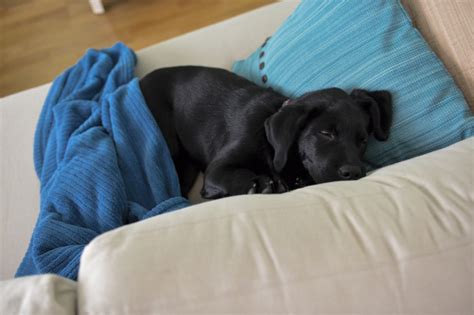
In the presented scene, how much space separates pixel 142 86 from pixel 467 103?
120 cm

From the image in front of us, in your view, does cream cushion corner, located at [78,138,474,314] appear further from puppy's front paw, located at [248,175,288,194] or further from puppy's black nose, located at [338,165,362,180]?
puppy's front paw, located at [248,175,288,194]

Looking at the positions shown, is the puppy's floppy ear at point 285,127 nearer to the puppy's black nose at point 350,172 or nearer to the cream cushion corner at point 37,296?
the puppy's black nose at point 350,172

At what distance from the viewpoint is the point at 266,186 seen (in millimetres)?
1319

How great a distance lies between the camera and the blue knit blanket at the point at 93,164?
3.82ft

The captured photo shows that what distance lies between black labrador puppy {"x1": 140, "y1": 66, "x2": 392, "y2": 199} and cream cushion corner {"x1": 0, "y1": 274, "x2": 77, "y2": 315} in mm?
731

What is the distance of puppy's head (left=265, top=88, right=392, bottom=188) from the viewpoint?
1.25 m

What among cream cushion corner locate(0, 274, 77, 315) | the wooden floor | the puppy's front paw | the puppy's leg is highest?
the wooden floor

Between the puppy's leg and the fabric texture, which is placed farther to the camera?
the puppy's leg

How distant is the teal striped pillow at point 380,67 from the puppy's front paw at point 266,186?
312mm

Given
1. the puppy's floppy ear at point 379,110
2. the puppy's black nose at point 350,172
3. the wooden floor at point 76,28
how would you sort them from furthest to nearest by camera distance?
the wooden floor at point 76,28 → the puppy's floppy ear at point 379,110 → the puppy's black nose at point 350,172

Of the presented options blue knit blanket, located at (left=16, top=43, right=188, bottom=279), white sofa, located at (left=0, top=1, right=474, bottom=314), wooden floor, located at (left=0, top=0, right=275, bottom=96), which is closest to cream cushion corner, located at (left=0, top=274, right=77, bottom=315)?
white sofa, located at (left=0, top=1, right=474, bottom=314)

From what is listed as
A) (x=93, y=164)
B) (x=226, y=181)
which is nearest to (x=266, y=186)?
(x=226, y=181)

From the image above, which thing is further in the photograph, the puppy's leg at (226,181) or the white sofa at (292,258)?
the puppy's leg at (226,181)

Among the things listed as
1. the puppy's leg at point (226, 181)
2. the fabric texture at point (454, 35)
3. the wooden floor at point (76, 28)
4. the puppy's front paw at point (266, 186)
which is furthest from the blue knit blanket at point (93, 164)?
the wooden floor at point (76, 28)
